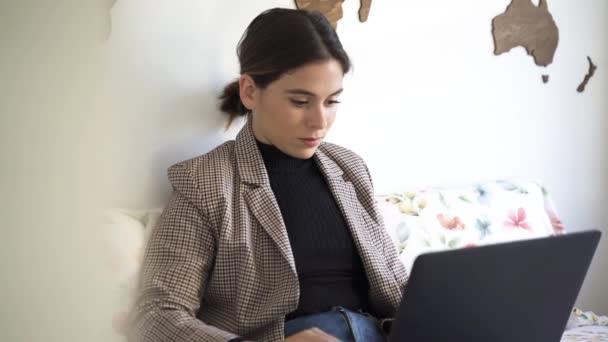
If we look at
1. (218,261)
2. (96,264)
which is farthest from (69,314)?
(218,261)

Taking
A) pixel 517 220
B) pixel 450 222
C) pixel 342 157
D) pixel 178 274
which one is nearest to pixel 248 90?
pixel 342 157

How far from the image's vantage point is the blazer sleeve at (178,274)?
2.97 ft

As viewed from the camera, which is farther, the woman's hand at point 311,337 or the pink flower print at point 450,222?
the pink flower print at point 450,222

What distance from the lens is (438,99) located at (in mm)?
1700

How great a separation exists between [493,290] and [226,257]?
1.52 ft

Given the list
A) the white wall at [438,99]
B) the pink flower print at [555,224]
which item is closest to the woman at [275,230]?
the white wall at [438,99]

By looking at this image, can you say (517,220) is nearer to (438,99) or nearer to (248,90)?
(438,99)

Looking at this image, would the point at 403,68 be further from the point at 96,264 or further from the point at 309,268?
the point at 96,264

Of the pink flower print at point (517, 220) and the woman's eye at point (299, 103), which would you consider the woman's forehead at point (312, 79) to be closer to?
the woman's eye at point (299, 103)

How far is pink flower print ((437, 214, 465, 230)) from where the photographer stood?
1532 millimetres

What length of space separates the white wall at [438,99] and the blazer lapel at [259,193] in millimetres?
157

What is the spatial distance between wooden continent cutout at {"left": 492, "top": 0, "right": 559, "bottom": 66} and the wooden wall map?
18.3 inches

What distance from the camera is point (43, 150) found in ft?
0.88

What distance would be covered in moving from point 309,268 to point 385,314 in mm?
201
